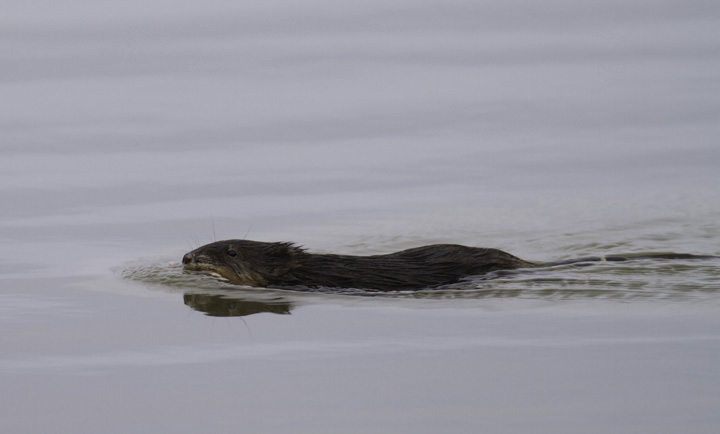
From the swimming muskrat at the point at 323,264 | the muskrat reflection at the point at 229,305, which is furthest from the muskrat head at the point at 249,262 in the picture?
the muskrat reflection at the point at 229,305

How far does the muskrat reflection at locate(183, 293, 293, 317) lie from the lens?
9875mm

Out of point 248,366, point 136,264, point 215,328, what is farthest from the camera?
point 136,264

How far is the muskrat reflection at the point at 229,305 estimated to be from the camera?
988 centimetres

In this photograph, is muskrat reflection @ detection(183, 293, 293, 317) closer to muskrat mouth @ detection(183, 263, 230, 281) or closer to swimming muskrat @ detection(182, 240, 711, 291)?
muskrat mouth @ detection(183, 263, 230, 281)

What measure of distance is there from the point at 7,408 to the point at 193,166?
7.92m

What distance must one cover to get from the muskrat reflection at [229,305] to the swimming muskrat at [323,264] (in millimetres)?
477

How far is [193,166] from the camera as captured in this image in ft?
49.5

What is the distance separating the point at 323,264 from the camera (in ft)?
35.9

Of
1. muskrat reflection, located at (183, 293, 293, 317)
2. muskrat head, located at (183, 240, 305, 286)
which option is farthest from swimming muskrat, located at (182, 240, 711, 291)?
muskrat reflection, located at (183, 293, 293, 317)

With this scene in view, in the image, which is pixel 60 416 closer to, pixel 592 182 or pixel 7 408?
pixel 7 408

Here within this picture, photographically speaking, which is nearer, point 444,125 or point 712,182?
point 712,182

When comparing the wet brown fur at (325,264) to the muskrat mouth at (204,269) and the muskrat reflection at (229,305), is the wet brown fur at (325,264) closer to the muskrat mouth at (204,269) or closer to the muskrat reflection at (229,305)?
the muskrat mouth at (204,269)

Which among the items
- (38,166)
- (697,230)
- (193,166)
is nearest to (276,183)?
(193,166)

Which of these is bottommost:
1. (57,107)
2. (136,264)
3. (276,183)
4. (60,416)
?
(60,416)
